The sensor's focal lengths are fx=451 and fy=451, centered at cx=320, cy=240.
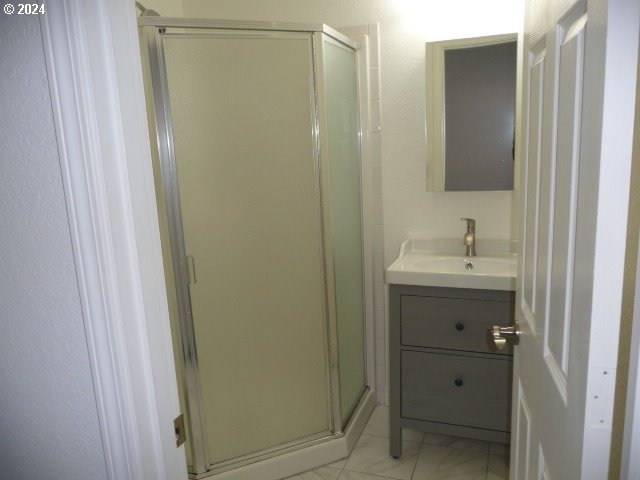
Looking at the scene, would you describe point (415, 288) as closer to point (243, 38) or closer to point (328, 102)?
point (328, 102)

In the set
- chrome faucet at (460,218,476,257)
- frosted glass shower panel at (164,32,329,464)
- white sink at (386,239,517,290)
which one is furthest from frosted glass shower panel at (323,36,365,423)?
chrome faucet at (460,218,476,257)

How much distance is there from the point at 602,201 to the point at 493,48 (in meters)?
1.69

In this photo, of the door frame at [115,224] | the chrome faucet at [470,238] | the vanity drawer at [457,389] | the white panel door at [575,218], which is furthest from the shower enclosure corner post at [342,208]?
the door frame at [115,224]

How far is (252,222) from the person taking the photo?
5.89ft

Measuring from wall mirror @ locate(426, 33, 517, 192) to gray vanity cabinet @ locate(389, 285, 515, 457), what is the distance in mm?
595

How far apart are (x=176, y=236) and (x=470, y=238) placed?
1281mm

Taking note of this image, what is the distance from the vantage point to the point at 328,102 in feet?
6.03

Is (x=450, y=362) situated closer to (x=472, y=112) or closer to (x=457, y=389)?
(x=457, y=389)

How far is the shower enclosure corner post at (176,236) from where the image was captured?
63.0 inches

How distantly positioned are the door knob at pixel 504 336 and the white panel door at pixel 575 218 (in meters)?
0.10

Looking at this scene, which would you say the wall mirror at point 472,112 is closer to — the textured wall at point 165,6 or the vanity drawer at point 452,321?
the vanity drawer at point 452,321

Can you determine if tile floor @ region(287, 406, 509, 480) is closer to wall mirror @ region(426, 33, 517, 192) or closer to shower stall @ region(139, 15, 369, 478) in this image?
shower stall @ region(139, 15, 369, 478)

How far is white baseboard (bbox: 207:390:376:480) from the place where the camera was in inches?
73.7

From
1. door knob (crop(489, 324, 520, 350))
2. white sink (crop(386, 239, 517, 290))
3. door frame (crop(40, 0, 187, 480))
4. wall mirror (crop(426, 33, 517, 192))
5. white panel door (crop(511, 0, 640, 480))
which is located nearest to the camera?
white panel door (crop(511, 0, 640, 480))
